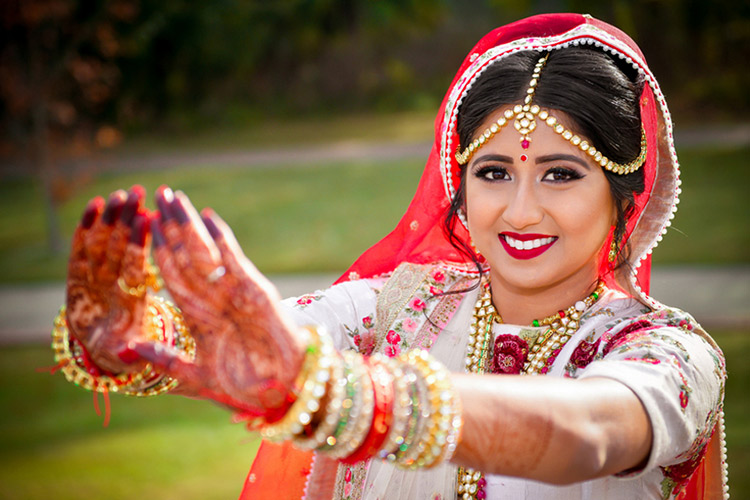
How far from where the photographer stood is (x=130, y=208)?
115cm

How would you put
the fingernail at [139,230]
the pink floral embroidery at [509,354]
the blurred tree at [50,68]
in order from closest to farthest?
the fingernail at [139,230] < the pink floral embroidery at [509,354] < the blurred tree at [50,68]

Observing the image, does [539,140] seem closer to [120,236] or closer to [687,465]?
[687,465]

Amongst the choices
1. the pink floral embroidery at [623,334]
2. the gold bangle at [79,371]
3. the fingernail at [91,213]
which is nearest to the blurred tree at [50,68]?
the gold bangle at [79,371]

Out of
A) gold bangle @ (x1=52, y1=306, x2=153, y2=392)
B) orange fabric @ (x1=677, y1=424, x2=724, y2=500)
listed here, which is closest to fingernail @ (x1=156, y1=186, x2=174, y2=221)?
gold bangle @ (x1=52, y1=306, x2=153, y2=392)

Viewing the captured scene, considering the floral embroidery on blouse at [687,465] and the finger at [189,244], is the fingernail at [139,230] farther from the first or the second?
the floral embroidery on blouse at [687,465]

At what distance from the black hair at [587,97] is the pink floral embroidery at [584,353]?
271 millimetres

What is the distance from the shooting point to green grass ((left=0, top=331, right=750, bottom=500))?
356cm

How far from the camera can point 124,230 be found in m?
1.16

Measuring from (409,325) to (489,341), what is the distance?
0.60 feet

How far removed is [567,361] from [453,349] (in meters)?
0.28

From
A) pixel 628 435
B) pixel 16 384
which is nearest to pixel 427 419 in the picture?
pixel 628 435

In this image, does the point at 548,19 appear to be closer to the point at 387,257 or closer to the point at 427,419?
the point at 387,257

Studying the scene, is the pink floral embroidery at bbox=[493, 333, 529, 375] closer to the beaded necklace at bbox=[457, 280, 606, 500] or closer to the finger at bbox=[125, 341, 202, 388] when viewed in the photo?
the beaded necklace at bbox=[457, 280, 606, 500]

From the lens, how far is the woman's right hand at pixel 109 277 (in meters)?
1.15
